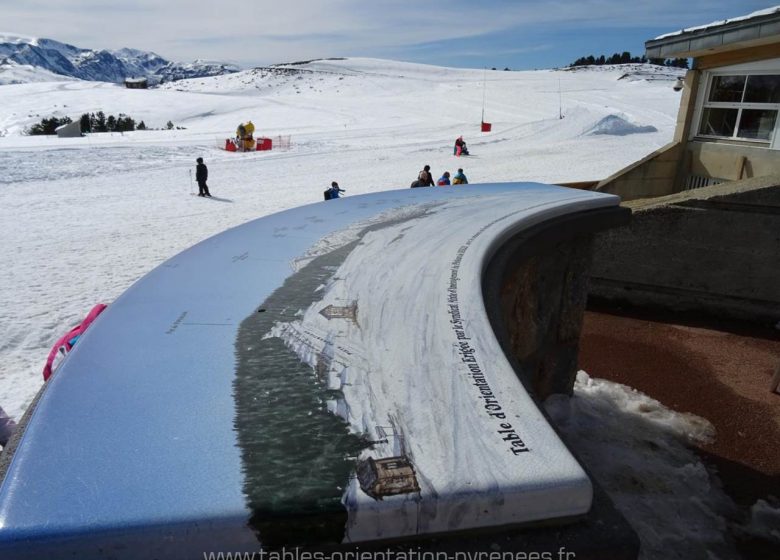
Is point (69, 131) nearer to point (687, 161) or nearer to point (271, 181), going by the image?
point (271, 181)

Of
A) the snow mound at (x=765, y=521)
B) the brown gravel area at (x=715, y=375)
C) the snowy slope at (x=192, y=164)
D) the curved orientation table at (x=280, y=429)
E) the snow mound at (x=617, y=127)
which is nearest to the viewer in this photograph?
the curved orientation table at (x=280, y=429)

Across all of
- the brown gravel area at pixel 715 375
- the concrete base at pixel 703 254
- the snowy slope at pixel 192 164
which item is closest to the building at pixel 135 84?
the snowy slope at pixel 192 164

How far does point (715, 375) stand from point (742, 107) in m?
9.17

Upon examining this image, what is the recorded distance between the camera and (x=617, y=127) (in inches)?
1382

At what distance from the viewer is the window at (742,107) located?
12.4m

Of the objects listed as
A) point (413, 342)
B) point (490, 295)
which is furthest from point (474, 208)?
point (413, 342)

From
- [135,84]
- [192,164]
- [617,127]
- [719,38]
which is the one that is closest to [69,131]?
[192,164]

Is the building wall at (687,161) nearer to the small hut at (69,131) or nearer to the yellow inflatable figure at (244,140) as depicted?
the yellow inflatable figure at (244,140)

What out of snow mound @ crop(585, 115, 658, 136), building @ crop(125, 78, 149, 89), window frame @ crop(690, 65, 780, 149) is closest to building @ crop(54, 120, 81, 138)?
snow mound @ crop(585, 115, 658, 136)

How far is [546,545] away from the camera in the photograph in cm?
155

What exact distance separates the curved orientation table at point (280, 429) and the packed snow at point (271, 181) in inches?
21.5

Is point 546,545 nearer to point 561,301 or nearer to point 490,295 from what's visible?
point 490,295

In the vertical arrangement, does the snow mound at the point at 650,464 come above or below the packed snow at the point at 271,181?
below

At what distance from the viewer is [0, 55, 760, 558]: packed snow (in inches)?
213
